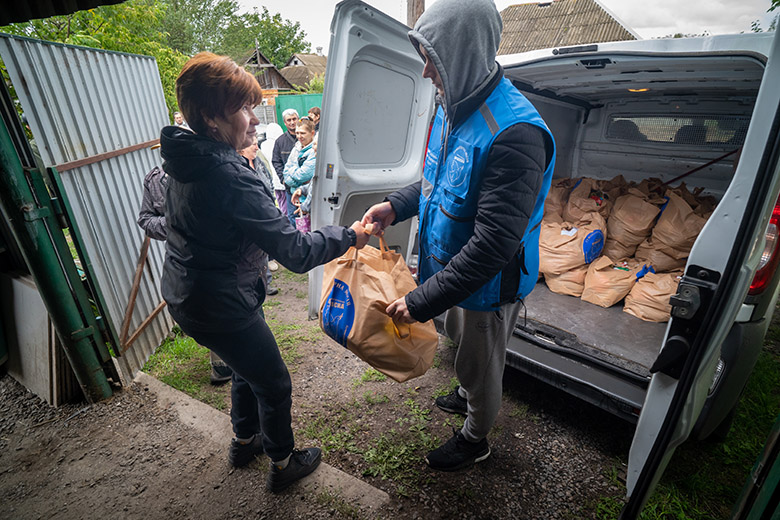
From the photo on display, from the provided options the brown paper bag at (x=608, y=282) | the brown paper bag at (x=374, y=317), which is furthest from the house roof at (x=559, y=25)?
the brown paper bag at (x=374, y=317)

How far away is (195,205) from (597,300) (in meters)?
3.09

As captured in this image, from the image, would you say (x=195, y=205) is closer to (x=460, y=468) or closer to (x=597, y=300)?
(x=460, y=468)

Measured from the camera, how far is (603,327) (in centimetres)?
280

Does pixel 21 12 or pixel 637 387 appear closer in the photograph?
pixel 21 12

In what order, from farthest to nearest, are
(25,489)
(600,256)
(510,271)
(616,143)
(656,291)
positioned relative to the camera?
(616,143), (600,256), (656,291), (25,489), (510,271)

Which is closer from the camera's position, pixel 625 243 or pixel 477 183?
pixel 477 183

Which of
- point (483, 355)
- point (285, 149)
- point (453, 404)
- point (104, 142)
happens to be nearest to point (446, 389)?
point (453, 404)

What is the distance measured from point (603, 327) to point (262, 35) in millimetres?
49380

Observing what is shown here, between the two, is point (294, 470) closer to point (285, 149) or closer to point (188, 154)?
→ point (188, 154)

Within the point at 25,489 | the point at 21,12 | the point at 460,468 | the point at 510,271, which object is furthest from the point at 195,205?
the point at 25,489

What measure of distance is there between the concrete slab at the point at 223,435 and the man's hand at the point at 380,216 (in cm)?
134

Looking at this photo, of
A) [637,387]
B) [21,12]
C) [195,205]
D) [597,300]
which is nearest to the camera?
[21,12]

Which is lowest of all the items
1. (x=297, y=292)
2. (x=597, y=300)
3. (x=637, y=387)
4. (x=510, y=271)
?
(x=297, y=292)

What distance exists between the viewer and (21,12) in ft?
3.74
